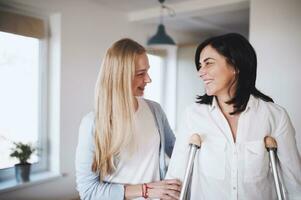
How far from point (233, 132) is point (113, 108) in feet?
1.51

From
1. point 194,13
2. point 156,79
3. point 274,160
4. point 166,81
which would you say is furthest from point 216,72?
point 166,81

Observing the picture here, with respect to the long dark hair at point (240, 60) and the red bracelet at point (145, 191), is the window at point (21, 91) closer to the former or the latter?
the red bracelet at point (145, 191)

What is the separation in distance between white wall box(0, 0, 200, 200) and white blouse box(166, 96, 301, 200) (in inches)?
69.2

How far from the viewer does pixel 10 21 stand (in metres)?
2.21

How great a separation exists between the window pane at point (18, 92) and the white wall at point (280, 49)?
1876 mm

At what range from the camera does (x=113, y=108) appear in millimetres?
1094

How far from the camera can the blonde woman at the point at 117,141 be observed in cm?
107

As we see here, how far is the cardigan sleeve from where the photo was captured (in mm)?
1070

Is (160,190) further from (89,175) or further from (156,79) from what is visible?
(156,79)

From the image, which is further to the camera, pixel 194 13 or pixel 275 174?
pixel 194 13

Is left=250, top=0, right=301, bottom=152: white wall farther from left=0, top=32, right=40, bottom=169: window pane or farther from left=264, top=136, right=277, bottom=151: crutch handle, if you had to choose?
left=0, top=32, right=40, bottom=169: window pane

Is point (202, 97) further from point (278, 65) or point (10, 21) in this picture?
point (10, 21)

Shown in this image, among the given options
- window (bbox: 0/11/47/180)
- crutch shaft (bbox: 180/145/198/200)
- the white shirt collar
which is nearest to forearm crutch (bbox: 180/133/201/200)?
crutch shaft (bbox: 180/145/198/200)

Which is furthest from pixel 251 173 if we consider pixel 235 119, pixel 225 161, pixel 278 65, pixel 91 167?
pixel 278 65
